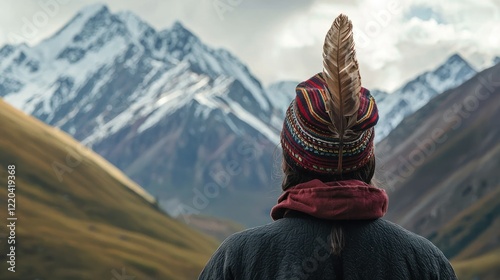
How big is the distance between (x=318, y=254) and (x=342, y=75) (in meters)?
1.21

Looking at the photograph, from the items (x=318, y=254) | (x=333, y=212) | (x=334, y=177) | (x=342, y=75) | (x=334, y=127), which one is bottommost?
(x=318, y=254)

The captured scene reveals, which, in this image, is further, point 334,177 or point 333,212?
point 334,177

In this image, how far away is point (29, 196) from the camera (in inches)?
7667

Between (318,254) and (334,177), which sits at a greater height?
(334,177)

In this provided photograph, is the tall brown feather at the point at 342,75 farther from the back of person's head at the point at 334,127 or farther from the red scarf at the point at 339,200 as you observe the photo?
the red scarf at the point at 339,200

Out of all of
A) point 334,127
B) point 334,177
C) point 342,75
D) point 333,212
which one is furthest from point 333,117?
point 333,212

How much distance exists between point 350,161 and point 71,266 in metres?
168

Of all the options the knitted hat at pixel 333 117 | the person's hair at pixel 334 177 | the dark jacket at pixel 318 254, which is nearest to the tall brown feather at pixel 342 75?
the knitted hat at pixel 333 117

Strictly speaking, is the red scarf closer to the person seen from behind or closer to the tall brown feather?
the person seen from behind

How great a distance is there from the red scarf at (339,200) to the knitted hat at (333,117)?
6.1 inches

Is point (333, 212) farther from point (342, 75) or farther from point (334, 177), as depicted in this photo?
point (342, 75)

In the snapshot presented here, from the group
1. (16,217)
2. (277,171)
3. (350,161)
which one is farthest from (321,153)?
(16,217)

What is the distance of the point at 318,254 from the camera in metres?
5.65

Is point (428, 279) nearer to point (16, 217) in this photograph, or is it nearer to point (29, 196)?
point (16, 217)
